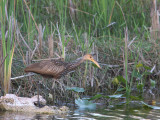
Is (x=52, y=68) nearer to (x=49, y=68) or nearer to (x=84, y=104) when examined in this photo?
(x=49, y=68)

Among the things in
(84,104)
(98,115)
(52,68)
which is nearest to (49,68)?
(52,68)

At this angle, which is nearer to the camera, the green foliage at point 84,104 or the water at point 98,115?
the water at point 98,115

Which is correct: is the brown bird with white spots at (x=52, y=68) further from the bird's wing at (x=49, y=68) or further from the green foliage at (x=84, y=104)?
the green foliage at (x=84, y=104)

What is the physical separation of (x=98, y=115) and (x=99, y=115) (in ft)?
0.05

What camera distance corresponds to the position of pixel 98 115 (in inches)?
195

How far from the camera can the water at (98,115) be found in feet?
15.6

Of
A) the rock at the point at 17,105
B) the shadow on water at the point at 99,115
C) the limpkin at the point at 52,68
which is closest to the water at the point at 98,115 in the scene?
the shadow on water at the point at 99,115

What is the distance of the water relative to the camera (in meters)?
4.76

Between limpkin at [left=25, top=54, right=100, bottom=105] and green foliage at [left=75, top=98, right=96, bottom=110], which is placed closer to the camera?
green foliage at [left=75, top=98, right=96, bottom=110]

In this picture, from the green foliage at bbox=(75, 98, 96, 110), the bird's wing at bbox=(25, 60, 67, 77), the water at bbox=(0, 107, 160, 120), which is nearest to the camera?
the water at bbox=(0, 107, 160, 120)

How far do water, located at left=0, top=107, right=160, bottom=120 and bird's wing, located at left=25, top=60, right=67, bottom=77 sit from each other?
0.77 m

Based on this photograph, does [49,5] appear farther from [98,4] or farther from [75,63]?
[75,63]

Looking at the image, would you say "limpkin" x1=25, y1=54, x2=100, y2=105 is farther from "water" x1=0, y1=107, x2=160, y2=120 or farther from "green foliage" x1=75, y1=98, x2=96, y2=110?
"water" x1=0, y1=107, x2=160, y2=120

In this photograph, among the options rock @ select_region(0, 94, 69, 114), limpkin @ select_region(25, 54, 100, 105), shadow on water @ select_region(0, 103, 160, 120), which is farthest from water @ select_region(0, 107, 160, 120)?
limpkin @ select_region(25, 54, 100, 105)
